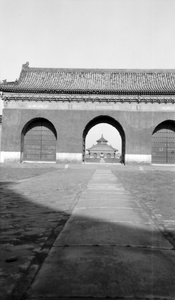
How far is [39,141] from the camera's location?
20.9 meters

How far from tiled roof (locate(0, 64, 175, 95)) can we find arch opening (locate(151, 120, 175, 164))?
2.73 metres

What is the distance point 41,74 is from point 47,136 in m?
5.10

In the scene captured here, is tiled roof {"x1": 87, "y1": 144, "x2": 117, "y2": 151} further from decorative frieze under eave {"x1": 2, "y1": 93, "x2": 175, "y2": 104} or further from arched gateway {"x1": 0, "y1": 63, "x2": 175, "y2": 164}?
decorative frieze under eave {"x1": 2, "y1": 93, "x2": 175, "y2": 104}

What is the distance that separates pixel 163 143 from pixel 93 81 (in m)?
7.07

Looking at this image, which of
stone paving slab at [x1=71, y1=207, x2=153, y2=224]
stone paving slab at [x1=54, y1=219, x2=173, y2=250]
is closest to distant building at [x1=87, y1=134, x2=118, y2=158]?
stone paving slab at [x1=71, y1=207, x2=153, y2=224]

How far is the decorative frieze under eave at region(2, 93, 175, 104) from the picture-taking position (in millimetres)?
19406

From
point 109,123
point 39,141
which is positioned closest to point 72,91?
point 109,123

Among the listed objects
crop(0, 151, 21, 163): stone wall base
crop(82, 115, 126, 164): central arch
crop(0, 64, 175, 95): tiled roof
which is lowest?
crop(0, 151, 21, 163): stone wall base

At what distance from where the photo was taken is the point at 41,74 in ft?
71.2

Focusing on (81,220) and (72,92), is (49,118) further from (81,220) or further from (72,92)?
(81,220)

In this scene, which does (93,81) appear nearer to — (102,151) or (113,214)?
(113,214)

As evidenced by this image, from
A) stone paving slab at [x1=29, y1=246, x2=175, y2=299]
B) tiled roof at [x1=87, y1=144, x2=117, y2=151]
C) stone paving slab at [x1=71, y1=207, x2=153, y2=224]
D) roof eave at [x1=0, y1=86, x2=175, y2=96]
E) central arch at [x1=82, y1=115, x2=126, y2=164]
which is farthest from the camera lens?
tiled roof at [x1=87, y1=144, x2=117, y2=151]

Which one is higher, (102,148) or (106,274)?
(102,148)

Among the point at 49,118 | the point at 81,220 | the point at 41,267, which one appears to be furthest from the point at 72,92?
the point at 41,267
